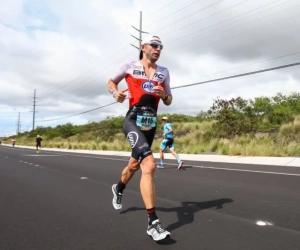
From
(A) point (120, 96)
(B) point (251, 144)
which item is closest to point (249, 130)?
(B) point (251, 144)

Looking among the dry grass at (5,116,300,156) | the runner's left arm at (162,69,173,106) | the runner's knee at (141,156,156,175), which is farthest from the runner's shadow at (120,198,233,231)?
the dry grass at (5,116,300,156)

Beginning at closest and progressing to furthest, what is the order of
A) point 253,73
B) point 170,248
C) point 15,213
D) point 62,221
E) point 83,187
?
1. point 170,248
2. point 62,221
3. point 15,213
4. point 83,187
5. point 253,73

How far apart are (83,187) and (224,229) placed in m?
4.08

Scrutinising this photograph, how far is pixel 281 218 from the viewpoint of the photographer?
4277mm

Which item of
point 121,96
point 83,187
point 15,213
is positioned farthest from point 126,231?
point 83,187

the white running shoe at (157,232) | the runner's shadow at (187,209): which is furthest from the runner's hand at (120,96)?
the runner's shadow at (187,209)

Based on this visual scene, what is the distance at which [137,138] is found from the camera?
12.5 feet

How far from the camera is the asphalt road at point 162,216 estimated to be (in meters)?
3.36

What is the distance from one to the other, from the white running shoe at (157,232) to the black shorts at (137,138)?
75 cm

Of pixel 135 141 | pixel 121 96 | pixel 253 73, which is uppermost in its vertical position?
pixel 253 73

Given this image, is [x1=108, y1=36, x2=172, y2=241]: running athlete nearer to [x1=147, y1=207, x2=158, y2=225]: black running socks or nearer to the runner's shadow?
[x1=147, y1=207, x2=158, y2=225]: black running socks

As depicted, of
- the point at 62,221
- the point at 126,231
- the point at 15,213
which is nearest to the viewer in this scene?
the point at 126,231

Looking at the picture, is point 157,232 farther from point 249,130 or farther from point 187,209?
point 249,130

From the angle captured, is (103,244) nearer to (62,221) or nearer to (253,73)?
(62,221)
